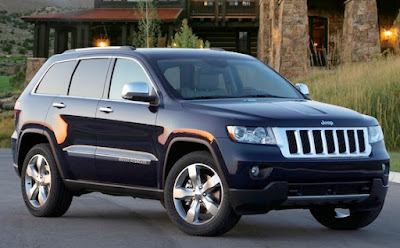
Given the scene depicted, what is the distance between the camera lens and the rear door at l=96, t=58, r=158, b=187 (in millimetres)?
9820

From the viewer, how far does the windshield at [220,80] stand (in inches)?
401

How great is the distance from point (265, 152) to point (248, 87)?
1.88 m

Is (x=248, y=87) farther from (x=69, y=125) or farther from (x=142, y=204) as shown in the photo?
(x=142, y=204)

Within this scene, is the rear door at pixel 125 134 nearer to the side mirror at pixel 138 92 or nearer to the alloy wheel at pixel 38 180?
the side mirror at pixel 138 92

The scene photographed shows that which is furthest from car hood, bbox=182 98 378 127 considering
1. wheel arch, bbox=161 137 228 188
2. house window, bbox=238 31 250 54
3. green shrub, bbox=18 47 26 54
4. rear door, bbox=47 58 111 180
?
green shrub, bbox=18 47 26 54

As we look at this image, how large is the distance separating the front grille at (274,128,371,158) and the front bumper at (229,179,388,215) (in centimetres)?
28

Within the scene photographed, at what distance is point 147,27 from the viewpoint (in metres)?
53.8

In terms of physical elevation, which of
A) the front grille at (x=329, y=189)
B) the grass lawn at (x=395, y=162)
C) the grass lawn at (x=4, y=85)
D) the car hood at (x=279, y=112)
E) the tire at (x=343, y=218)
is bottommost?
the tire at (x=343, y=218)

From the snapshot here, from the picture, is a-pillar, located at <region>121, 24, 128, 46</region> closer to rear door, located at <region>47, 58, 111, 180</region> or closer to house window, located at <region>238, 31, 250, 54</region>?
house window, located at <region>238, 31, 250, 54</region>

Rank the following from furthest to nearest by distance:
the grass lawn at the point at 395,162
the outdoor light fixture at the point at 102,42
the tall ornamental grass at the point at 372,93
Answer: the outdoor light fixture at the point at 102,42
the tall ornamental grass at the point at 372,93
the grass lawn at the point at 395,162

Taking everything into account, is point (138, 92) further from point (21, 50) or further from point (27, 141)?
point (21, 50)

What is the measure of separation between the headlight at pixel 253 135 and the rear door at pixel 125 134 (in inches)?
42.1

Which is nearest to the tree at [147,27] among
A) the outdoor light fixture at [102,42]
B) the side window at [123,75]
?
the outdoor light fixture at [102,42]

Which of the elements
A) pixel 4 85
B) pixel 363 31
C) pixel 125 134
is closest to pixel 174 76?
pixel 125 134
